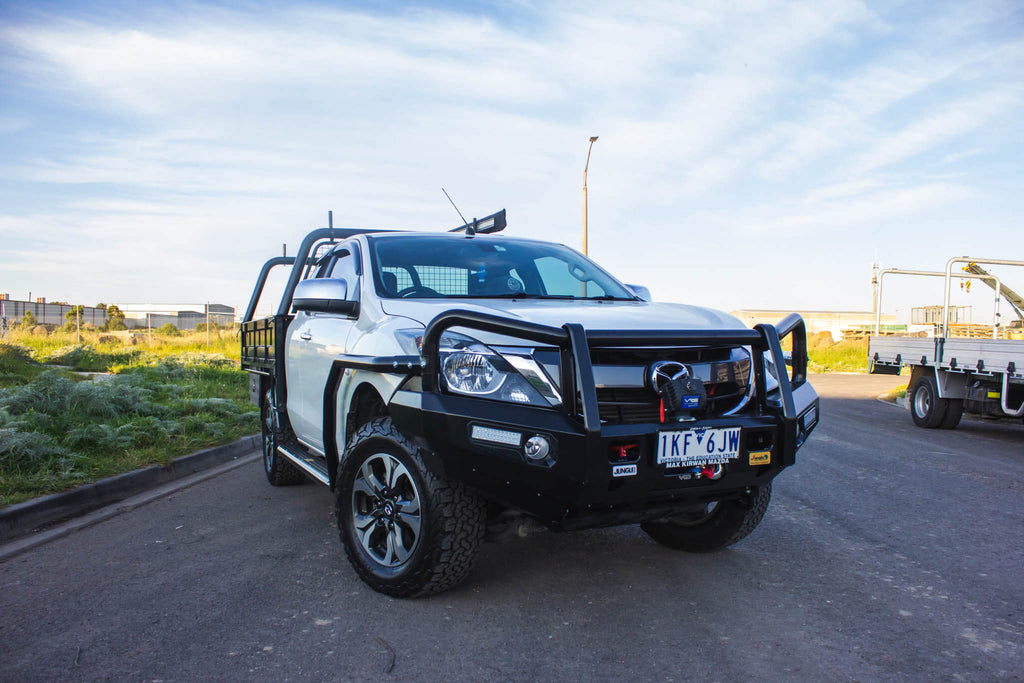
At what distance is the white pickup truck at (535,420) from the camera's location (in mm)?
2906

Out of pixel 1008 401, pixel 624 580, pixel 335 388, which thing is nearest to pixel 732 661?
pixel 624 580

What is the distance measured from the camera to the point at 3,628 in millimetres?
3186

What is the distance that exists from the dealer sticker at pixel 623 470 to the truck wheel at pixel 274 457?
144 inches

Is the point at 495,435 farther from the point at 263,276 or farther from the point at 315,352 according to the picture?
the point at 263,276

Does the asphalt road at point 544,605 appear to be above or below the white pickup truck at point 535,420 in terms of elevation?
below

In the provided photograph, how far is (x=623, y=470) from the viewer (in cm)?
287

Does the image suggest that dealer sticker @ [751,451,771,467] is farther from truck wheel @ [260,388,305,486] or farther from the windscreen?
truck wheel @ [260,388,305,486]

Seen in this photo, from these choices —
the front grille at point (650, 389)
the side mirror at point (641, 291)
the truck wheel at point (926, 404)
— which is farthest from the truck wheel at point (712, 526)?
the truck wheel at point (926, 404)

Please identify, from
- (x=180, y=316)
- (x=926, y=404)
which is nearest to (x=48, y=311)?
(x=180, y=316)

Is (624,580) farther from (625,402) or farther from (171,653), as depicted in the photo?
(171,653)

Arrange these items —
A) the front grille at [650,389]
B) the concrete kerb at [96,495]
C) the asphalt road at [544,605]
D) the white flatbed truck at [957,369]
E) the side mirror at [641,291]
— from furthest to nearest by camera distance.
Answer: the white flatbed truck at [957,369] < the side mirror at [641,291] < the concrete kerb at [96,495] < the front grille at [650,389] < the asphalt road at [544,605]

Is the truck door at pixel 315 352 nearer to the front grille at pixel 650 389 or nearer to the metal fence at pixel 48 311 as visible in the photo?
the front grille at pixel 650 389

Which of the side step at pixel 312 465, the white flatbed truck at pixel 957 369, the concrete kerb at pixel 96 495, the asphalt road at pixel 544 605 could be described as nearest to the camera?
the asphalt road at pixel 544 605

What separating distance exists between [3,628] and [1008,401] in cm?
1006
